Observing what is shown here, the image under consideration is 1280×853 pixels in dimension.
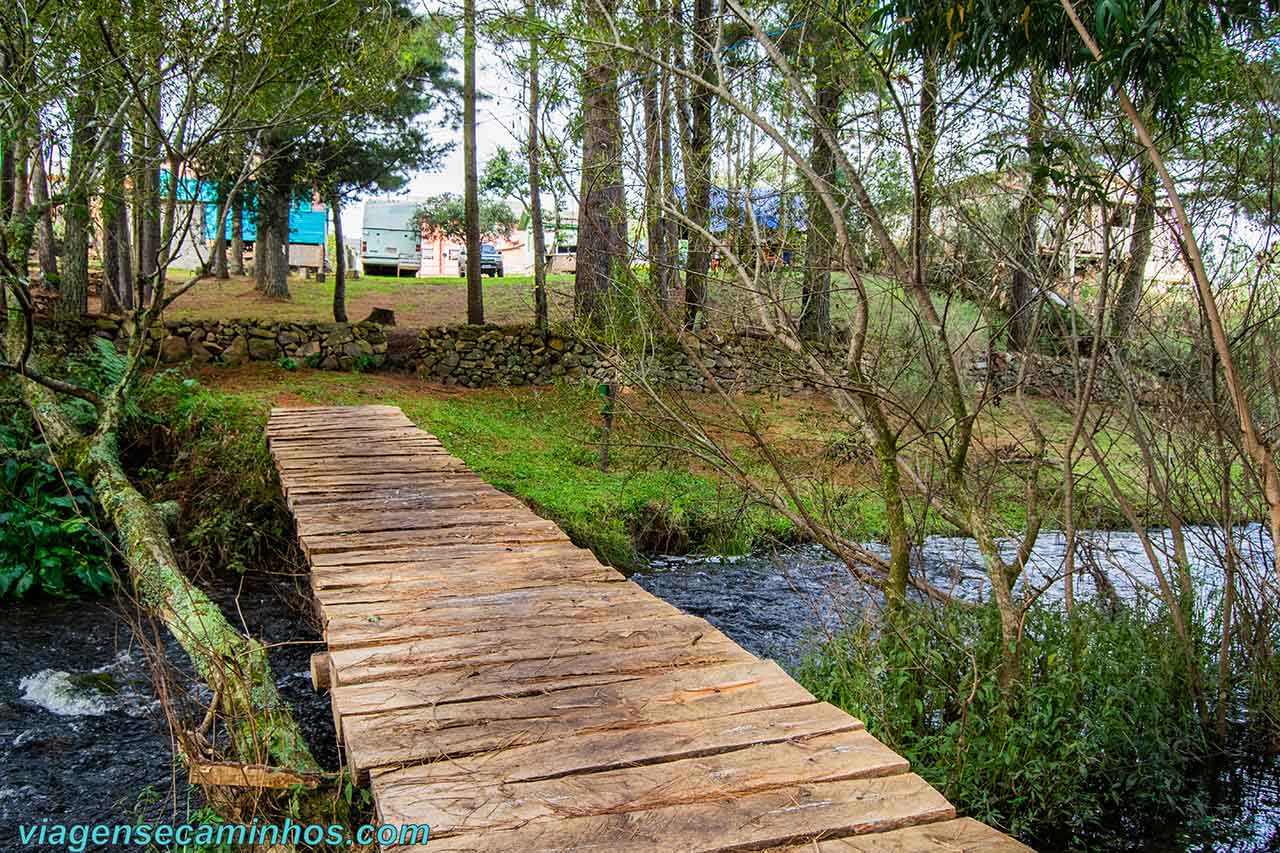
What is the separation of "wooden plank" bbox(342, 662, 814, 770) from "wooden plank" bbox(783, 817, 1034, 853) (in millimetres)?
644

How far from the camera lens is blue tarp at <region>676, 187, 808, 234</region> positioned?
225 inches

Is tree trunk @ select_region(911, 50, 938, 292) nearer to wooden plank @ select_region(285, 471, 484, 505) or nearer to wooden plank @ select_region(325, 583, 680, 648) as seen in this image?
wooden plank @ select_region(325, 583, 680, 648)

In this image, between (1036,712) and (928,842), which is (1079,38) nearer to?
(1036,712)

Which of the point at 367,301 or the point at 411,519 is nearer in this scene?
the point at 411,519

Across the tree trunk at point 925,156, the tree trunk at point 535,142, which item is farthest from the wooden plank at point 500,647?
the tree trunk at point 535,142

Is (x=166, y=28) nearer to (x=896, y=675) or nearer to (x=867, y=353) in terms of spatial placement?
(x=867, y=353)

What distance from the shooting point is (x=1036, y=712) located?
421 cm

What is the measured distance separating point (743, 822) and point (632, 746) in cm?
43

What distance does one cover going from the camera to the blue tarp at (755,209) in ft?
18.7

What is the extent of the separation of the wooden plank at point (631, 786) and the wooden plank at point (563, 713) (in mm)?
174

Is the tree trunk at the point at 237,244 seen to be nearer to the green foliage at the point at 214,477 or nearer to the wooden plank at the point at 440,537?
the green foliage at the point at 214,477

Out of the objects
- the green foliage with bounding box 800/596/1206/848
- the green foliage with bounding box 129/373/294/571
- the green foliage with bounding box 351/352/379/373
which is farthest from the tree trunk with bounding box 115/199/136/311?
the green foliage with bounding box 800/596/1206/848

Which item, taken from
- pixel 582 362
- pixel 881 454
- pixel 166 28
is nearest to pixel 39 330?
pixel 166 28

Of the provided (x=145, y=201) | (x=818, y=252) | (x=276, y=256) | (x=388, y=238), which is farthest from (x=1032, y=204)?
(x=388, y=238)
